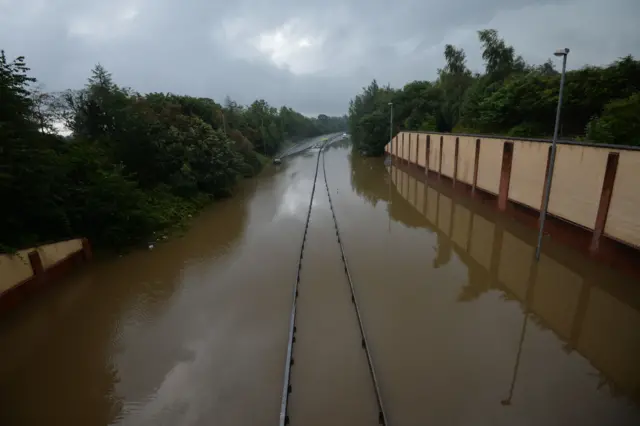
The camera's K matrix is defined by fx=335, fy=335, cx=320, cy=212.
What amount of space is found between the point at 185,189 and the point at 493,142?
45.7 ft

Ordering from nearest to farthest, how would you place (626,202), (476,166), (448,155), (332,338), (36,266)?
(332,338) → (626,202) → (36,266) → (476,166) → (448,155)

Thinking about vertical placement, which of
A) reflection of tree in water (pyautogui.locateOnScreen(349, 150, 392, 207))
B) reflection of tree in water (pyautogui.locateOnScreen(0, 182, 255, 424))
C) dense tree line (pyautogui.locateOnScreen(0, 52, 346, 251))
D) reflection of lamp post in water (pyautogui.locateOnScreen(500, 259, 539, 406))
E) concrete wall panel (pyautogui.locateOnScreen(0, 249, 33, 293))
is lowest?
reflection of tree in water (pyautogui.locateOnScreen(349, 150, 392, 207))

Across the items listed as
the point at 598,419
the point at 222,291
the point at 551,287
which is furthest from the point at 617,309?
the point at 222,291

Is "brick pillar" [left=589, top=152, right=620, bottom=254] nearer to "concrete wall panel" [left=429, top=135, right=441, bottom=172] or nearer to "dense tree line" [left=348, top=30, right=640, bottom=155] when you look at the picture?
"dense tree line" [left=348, top=30, right=640, bottom=155]

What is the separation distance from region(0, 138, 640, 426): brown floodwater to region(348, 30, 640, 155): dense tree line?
7.74 metres

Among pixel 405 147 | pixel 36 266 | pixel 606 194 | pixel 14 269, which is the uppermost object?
pixel 606 194

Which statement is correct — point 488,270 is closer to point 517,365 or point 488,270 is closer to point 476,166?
point 517,365

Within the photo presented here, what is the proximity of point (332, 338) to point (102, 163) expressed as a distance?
1041 cm

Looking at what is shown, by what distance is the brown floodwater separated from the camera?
188 inches

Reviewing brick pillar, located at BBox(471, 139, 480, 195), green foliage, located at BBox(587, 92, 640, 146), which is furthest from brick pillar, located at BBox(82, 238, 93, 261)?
green foliage, located at BBox(587, 92, 640, 146)

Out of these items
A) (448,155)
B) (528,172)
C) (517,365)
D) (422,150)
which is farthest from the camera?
(422,150)

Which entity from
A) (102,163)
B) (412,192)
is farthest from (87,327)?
(412,192)

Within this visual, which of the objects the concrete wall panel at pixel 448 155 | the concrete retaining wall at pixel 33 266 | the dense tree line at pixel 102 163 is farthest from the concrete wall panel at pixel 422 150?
the concrete retaining wall at pixel 33 266

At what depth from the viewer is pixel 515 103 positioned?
19734 mm
